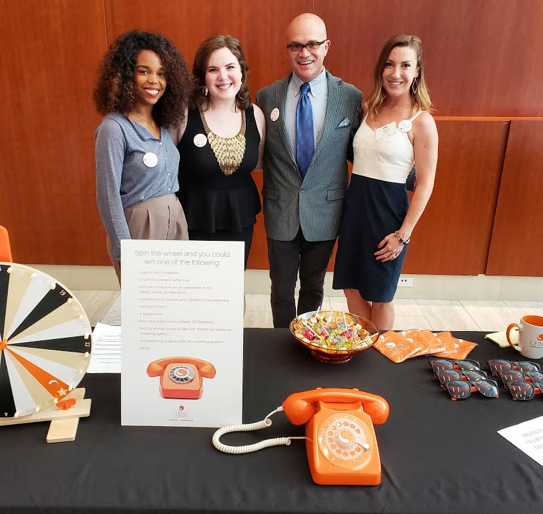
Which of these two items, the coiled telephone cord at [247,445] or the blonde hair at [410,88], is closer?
the coiled telephone cord at [247,445]

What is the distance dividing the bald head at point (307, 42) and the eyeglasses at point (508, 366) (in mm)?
1429

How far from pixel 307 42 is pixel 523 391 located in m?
1.57

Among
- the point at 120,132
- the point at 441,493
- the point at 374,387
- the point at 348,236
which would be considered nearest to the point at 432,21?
the point at 348,236

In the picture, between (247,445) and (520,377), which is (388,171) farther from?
(247,445)

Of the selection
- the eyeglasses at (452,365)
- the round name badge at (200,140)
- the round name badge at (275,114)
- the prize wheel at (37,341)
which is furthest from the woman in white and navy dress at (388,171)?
the prize wheel at (37,341)

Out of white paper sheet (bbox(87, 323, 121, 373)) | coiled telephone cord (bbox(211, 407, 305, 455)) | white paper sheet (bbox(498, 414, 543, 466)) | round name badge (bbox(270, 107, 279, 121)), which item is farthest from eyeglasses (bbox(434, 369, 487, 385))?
round name badge (bbox(270, 107, 279, 121))

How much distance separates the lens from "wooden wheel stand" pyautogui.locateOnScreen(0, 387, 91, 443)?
1011mm

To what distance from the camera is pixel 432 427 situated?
3.50ft

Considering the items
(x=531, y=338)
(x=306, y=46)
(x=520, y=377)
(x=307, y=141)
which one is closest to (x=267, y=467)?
(x=520, y=377)

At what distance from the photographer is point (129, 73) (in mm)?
1771

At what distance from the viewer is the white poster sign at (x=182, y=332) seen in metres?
1.04

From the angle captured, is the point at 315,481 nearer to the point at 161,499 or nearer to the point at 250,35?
the point at 161,499

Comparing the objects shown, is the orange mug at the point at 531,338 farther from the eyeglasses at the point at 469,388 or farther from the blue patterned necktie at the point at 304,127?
the blue patterned necktie at the point at 304,127

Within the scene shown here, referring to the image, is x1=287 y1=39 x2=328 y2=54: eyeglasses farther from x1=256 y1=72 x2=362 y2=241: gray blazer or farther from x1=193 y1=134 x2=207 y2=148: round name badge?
x1=193 y1=134 x2=207 y2=148: round name badge
